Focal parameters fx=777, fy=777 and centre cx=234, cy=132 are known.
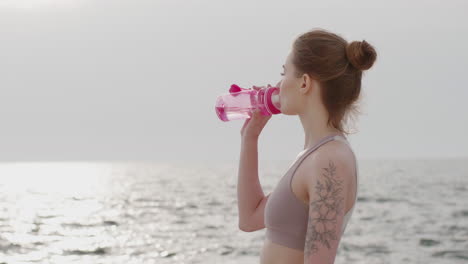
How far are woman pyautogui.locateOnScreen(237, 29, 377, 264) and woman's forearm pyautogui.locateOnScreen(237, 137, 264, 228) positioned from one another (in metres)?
0.66

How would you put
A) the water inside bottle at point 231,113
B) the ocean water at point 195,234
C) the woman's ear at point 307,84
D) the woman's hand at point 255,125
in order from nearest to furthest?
1. the woman's ear at point 307,84
2. the woman's hand at point 255,125
3. the water inside bottle at point 231,113
4. the ocean water at point 195,234

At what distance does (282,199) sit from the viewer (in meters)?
3.12

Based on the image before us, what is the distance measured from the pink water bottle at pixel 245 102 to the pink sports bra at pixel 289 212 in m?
0.45

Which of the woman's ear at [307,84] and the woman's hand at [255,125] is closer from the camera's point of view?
the woman's ear at [307,84]

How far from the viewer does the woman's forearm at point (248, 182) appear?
12.9ft

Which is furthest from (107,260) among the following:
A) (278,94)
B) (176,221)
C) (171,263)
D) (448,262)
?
Answer: (278,94)

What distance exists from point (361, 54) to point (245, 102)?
3.39 feet

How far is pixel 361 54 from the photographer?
10.0ft

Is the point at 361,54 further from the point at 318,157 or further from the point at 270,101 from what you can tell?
the point at 270,101

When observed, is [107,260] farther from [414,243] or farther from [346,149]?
[346,149]

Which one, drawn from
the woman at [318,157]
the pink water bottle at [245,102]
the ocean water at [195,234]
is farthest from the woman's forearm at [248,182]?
the ocean water at [195,234]

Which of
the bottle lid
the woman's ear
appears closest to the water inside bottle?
the bottle lid

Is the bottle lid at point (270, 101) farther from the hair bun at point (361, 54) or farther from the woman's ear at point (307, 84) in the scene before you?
the hair bun at point (361, 54)

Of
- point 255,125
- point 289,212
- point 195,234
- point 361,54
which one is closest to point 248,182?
point 255,125
